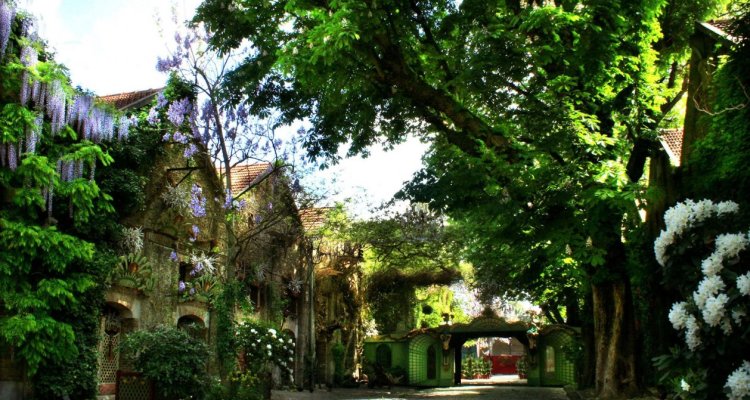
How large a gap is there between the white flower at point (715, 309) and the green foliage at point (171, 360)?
408 inches

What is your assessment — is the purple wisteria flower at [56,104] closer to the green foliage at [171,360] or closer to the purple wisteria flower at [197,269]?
the green foliage at [171,360]

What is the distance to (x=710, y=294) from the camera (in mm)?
6133

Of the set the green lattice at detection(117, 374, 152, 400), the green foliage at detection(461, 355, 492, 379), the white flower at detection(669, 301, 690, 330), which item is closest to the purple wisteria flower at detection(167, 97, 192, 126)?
the green lattice at detection(117, 374, 152, 400)

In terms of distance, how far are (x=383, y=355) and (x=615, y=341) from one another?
61.4 feet

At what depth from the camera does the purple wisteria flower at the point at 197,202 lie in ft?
61.8

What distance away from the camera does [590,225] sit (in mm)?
12023

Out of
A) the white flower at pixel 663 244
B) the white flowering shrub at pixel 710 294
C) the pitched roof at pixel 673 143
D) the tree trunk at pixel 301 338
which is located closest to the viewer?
the white flowering shrub at pixel 710 294

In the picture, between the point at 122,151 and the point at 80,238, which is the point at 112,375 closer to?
the point at 80,238

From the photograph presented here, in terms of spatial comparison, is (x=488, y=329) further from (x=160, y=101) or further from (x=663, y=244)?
(x=663, y=244)

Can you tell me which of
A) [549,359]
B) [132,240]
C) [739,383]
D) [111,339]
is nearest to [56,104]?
[132,240]

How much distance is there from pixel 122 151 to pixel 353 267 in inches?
560

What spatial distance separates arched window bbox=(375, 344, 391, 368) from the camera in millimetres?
31047

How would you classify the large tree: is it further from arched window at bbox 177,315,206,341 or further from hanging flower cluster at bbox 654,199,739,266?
arched window at bbox 177,315,206,341

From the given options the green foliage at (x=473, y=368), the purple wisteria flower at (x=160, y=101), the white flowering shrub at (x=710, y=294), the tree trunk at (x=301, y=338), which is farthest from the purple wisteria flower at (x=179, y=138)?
the green foliage at (x=473, y=368)
